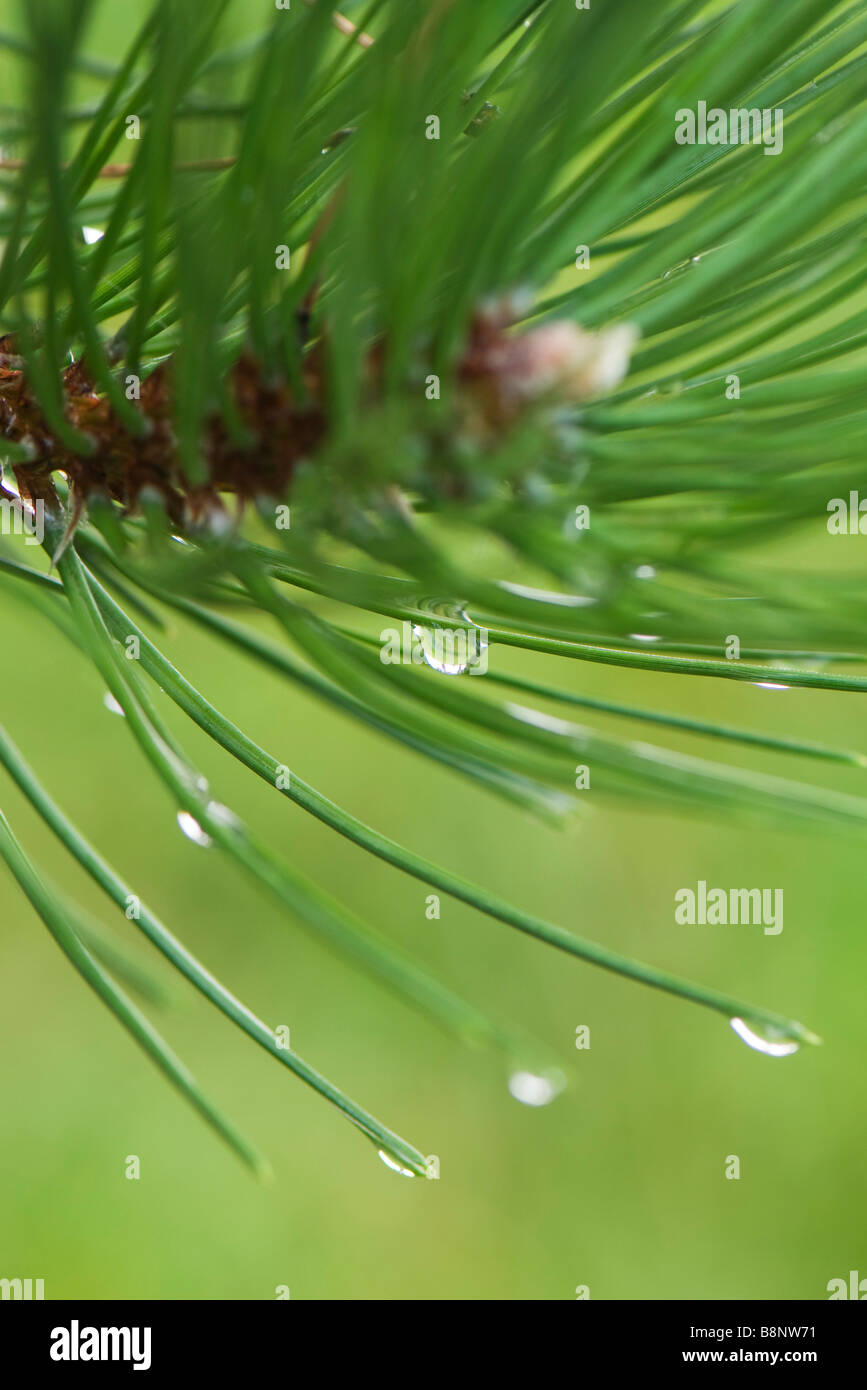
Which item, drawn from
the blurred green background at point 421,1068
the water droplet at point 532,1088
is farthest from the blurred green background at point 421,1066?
the water droplet at point 532,1088

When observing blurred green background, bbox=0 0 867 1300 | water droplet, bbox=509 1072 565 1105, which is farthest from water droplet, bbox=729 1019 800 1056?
blurred green background, bbox=0 0 867 1300

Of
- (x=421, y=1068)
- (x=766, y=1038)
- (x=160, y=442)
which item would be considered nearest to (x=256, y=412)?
(x=160, y=442)

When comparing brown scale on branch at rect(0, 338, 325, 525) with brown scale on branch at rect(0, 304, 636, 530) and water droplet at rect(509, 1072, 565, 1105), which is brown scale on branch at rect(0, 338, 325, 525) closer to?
brown scale on branch at rect(0, 304, 636, 530)

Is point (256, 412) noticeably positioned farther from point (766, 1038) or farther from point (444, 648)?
point (766, 1038)

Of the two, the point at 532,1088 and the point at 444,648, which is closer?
the point at 444,648

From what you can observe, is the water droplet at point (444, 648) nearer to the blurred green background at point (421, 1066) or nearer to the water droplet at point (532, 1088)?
the water droplet at point (532, 1088)
